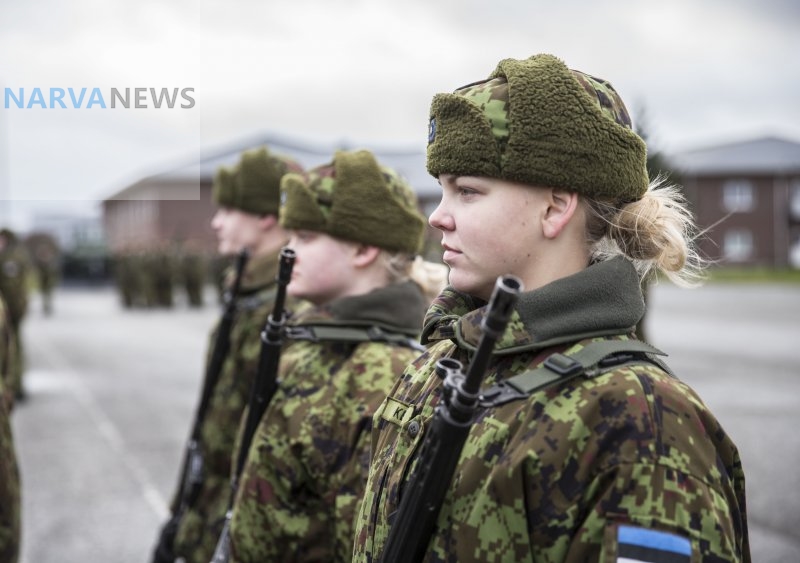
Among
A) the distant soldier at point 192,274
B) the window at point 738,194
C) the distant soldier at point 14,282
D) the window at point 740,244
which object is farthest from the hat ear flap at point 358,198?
the window at point 740,244

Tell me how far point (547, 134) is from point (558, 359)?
40cm

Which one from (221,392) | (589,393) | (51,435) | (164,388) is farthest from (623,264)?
(164,388)

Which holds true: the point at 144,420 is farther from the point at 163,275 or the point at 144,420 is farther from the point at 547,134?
the point at 163,275

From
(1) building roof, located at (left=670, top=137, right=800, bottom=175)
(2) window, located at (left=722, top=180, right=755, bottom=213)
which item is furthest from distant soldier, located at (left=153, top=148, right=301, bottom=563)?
(2) window, located at (left=722, top=180, right=755, bottom=213)

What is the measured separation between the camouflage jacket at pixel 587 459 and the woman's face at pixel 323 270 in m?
1.42

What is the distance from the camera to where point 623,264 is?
5.37 ft

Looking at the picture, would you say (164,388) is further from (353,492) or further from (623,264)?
(623,264)

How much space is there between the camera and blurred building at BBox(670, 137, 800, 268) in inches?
2056

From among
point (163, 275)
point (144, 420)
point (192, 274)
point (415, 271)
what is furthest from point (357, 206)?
point (163, 275)

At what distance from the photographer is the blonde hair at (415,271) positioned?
308 centimetres

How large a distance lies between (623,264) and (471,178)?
318 millimetres

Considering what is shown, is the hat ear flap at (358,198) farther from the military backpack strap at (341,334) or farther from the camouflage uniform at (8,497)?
the camouflage uniform at (8,497)

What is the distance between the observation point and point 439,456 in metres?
1.48

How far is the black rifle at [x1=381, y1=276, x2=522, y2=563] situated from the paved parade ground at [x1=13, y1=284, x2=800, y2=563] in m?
4.04
